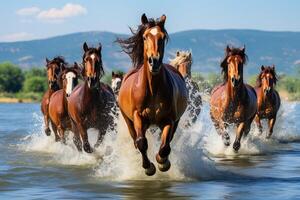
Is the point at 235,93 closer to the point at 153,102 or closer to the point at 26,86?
the point at 153,102

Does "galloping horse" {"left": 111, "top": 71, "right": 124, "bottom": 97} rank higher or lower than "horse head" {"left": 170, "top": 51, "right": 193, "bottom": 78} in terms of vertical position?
lower

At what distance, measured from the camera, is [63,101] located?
1584 cm

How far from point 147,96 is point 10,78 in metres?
107

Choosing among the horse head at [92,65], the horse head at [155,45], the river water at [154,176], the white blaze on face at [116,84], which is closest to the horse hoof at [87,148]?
the river water at [154,176]

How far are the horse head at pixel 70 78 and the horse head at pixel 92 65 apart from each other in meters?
1.97

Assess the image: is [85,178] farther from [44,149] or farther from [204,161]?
[44,149]

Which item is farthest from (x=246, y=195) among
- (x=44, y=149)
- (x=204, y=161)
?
(x=44, y=149)

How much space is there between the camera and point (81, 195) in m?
9.45

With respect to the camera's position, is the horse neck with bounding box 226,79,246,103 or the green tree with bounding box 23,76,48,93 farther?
the green tree with bounding box 23,76,48,93

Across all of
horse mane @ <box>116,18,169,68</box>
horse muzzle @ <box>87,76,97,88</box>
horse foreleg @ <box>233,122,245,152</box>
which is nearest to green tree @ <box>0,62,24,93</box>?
horse foreleg @ <box>233,122,245,152</box>

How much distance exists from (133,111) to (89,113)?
11.3ft

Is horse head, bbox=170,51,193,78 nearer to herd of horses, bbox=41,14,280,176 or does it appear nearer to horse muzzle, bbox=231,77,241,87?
herd of horses, bbox=41,14,280,176

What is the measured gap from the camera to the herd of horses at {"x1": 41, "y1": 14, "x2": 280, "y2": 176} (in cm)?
996

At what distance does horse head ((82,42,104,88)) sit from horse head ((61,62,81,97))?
1.97 meters
